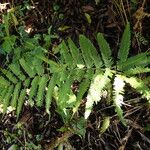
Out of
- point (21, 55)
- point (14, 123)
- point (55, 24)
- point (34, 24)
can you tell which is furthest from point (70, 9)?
point (14, 123)

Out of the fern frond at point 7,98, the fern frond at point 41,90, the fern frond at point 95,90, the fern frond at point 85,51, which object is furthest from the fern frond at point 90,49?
the fern frond at point 7,98

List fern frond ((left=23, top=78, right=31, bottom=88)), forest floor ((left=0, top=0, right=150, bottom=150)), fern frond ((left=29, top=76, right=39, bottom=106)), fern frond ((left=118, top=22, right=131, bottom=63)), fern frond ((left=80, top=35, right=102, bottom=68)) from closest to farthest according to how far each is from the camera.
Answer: fern frond ((left=118, top=22, right=131, bottom=63)) → fern frond ((left=80, top=35, right=102, bottom=68)) → fern frond ((left=29, top=76, right=39, bottom=106)) → fern frond ((left=23, top=78, right=31, bottom=88)) → forest floor ((left=0, top=0, right=150, bottom=150))

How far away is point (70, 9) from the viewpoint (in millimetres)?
3799

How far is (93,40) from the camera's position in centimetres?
356

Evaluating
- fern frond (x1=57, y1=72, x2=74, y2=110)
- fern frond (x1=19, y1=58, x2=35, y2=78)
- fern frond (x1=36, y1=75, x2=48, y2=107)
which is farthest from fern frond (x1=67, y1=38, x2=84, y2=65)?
fern frond (x1=19, y1=58, x2=35, y2=78)

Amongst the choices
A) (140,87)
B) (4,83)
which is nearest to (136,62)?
(140,87)

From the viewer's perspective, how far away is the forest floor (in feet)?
10.5

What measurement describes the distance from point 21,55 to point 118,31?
108 cm

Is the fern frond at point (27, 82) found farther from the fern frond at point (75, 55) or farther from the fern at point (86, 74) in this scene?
the fern frond at point (75, 55)

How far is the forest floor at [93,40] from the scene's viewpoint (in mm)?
3205

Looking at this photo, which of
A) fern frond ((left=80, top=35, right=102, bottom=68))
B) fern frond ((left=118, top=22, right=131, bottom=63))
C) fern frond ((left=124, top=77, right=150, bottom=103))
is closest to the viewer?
fern frond ((left=124, top=77, right=150, bottom=103))

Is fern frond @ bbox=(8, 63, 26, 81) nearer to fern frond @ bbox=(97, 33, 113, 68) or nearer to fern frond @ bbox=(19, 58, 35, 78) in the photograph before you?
fern frond @ bbox=(19, 58, 35, 78)

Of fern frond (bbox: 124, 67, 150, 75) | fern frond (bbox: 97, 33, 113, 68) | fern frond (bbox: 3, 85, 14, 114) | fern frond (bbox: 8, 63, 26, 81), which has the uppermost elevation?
fern frond (bbox: 97, 33, 113, 68)

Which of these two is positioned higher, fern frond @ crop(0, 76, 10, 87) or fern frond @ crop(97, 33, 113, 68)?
fern frond @ crop(97, 33, 113, 68)
